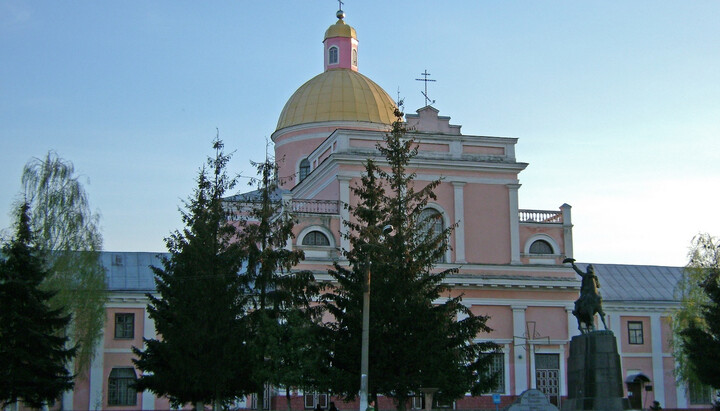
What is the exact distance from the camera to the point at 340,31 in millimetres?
56219

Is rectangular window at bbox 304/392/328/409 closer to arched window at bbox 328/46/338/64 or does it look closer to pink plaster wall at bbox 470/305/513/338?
pink plaster wall at bbox 470/305/513/338

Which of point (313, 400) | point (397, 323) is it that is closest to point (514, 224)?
point (313, 400)

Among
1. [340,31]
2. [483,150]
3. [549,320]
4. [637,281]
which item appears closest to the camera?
[549,320]

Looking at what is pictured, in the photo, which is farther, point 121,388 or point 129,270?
point 129,270

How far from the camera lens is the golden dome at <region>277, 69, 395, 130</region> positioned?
166 ft

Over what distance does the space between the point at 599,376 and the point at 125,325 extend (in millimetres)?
23044

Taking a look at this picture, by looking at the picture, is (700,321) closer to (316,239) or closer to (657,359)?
(657,359)

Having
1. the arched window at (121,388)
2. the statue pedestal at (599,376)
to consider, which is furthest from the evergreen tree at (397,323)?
the arched window at (121,388)

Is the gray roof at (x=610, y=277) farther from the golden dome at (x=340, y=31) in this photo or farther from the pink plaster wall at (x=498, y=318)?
the golden dome at (x=340, y=31)

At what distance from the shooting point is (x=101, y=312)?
38531 mm

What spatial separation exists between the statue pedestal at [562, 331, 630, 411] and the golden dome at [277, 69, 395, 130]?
86.3 feet

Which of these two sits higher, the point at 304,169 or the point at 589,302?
the point at 304,169

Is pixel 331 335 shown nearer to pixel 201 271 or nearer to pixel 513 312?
pixel 201 271

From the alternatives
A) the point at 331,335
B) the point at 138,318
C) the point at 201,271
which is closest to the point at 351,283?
the point at 331,335
